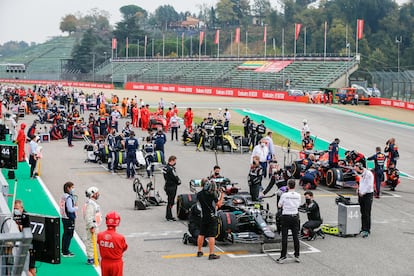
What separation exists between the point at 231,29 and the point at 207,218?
542ft

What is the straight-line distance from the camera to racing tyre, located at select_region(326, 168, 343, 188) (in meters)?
19.9

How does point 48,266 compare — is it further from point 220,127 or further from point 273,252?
point 220,127

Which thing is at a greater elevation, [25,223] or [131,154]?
[25,223]

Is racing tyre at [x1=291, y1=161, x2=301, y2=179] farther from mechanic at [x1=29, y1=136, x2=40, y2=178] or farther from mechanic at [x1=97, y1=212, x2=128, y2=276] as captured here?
mechanic at [x1=97, y1=212, x2=128, y2=276]

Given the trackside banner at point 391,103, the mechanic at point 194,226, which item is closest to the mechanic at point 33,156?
the mechanic at point 194,226

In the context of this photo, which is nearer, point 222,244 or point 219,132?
point 222,244

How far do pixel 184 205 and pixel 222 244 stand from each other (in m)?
2.18

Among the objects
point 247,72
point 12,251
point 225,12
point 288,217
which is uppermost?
point 225,12

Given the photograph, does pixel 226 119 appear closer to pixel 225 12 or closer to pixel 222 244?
pixel 222 244

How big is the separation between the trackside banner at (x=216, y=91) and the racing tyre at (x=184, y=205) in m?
47.3

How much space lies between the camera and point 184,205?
15.2 meters

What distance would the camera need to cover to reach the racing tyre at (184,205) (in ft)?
49.9

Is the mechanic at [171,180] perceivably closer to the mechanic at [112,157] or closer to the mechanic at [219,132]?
the mechanic at [112,157]

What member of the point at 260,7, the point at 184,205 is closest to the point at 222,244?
the point at 184,205
